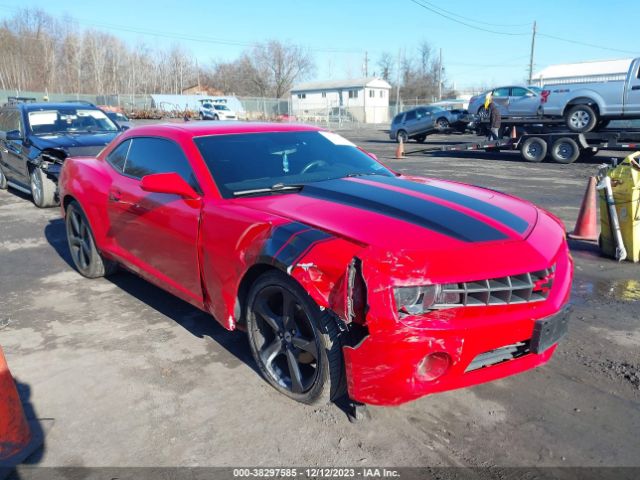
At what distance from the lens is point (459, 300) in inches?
101

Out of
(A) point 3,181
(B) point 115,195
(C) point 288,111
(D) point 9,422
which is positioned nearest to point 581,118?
(B) point 115,195

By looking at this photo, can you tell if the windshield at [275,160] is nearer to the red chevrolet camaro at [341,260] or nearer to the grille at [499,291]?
the red chevrolet camaro at [341,260]

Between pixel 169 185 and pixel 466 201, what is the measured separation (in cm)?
193

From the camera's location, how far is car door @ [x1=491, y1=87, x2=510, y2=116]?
17031 mm

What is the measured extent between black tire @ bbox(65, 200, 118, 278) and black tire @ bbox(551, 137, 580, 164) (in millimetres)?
13919

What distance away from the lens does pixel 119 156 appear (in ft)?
15.5

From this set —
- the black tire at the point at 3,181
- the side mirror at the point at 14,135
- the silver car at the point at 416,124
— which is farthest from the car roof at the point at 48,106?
the silver car at the point at 416,124

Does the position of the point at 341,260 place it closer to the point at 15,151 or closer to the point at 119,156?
the point at 119,156

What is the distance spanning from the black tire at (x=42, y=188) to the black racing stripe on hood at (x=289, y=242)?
297 inches

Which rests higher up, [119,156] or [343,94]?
[343,94]

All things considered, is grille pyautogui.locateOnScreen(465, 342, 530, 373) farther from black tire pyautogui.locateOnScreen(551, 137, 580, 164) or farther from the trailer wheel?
the trailer wheel

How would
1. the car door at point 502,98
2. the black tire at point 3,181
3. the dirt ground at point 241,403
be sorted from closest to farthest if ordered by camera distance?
the dirt ground at point 241,403 → the black tire at point 3,181 → the car door at point 502,98

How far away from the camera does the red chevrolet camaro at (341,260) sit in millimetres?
2475

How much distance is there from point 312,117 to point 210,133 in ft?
148
